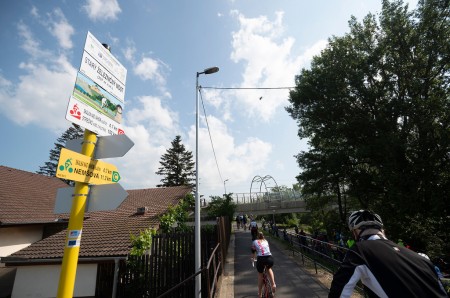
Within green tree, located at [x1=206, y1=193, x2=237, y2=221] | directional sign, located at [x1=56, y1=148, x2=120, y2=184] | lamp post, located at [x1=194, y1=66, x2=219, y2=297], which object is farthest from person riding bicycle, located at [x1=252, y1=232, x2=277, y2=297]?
green tree, located at [x1=206, y1=193, x2=237, y2=221]

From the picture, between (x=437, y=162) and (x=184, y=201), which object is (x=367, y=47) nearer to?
(x=437, y=162)

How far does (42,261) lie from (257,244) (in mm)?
10194

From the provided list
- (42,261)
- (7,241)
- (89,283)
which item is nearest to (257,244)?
(89,283)

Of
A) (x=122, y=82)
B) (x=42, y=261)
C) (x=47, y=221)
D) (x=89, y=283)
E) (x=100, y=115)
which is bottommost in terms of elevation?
(x=89, y=283)

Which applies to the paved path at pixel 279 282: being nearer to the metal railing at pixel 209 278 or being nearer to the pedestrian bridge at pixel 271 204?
the metal railing at pixel 209 278

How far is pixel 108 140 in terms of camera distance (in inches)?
112

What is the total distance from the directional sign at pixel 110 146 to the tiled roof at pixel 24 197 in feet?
39.6

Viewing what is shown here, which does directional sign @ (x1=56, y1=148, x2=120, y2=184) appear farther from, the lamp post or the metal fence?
the metal fence

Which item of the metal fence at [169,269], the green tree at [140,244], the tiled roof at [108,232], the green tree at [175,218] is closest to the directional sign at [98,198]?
the metal fence at [169,269]

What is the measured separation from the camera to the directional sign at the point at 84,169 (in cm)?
230

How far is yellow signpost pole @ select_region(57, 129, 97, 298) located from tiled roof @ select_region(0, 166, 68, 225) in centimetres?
1219

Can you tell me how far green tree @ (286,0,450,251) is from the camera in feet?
55.3

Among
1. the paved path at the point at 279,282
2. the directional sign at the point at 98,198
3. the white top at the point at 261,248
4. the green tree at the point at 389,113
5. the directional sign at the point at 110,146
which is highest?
the green tree at the point at 389,113

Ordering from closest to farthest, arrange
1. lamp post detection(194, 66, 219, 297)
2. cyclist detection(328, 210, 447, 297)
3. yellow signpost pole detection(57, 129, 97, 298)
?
cyclist detection(328, 210, 447, 297)
yellow signpost pole detection(57, 129, 97, 298)
lamp post detection(194, 66, 219, 297)
